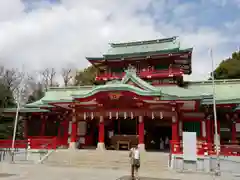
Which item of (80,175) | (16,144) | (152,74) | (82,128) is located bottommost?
(80,175)

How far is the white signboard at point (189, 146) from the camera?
1638 cm

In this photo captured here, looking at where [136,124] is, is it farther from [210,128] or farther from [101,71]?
[101,71]

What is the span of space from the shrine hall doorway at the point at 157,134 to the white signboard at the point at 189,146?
7.75 meters

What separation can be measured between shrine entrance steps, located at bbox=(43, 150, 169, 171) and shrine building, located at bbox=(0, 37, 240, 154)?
137cm

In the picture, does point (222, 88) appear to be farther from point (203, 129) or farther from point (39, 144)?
point (39, 144)

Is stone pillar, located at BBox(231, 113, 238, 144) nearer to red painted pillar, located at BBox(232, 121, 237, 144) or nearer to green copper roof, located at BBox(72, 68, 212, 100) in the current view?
red painted pillar, located at BBox(232, 121, 237, 144)

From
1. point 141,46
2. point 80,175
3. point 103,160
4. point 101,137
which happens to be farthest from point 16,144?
point 141,46

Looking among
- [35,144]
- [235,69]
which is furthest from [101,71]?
[235,69]

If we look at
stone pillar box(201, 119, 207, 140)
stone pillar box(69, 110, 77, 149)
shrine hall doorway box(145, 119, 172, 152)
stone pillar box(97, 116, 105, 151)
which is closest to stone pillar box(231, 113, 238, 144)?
stone pillar box(201, 119, 207, 140)

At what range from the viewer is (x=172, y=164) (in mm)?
17375

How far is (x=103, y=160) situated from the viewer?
19047 mm

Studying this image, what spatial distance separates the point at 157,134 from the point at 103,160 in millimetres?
8988

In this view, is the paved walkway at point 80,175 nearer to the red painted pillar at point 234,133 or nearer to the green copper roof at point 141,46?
the red painted pillar at point 234,133

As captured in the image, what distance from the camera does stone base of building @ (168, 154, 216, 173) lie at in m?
17.0
